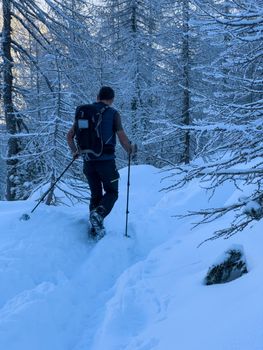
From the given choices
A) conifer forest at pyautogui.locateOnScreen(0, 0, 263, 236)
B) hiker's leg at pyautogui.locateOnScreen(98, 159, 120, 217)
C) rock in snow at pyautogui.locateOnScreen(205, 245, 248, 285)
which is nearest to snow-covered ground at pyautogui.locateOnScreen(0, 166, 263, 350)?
rock in snow at pyautogui.locateOnScreen(205, 245, 248, 285)

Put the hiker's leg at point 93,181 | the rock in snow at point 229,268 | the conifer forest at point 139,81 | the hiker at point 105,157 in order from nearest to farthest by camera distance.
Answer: the conifer forest at point 139,81 → the rock in snow at point 229,268 → the hiker at point 105,157 → the hiker's leg at point 93,181

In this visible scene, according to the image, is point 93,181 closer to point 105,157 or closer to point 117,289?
point 105,157

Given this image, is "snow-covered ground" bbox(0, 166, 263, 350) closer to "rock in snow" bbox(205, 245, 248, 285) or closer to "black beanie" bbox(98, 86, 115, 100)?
"rock in snow" bbox(205, 245, 248, 285)

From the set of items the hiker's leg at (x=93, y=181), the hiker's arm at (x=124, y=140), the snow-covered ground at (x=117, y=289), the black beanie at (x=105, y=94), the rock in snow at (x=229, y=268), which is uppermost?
the black beanie at (x=105, y=94)

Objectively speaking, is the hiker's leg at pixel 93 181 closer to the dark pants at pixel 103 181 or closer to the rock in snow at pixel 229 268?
the dark pants at pixel 103 181

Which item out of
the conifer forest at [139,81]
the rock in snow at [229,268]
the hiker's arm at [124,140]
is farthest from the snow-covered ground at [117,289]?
the hiker's arm at [124,140]

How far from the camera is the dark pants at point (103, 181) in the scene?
6.66 meters

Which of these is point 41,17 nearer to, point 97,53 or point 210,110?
point 97,53

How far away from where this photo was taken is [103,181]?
22.1 ft

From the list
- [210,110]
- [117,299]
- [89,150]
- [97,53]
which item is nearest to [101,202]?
[89,150]

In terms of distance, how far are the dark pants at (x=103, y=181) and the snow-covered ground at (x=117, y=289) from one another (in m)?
0.48

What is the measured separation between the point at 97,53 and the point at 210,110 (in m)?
6.47

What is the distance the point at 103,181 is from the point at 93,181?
8.7 inches

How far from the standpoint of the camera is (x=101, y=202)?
6672mm
